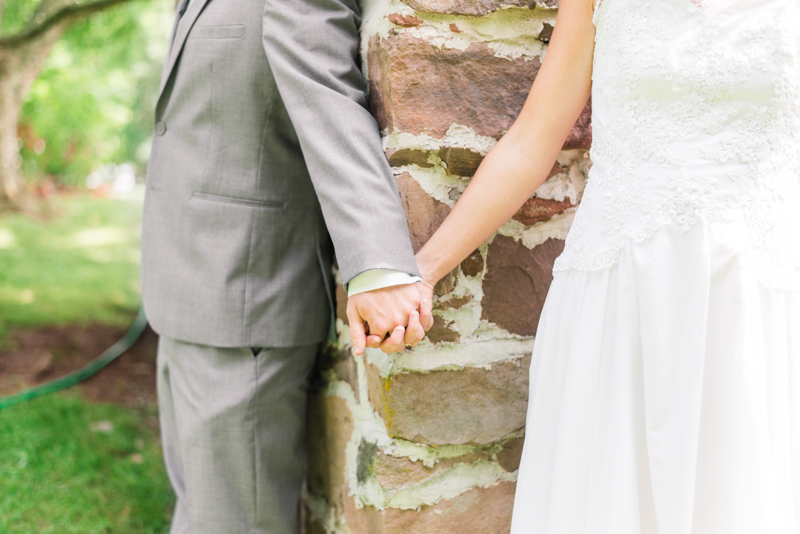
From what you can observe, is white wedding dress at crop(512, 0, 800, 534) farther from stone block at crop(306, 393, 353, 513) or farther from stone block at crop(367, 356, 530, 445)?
stone block at crop(306, 393, 353, 513)

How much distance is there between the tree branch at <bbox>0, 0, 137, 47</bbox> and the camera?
3.66 meters

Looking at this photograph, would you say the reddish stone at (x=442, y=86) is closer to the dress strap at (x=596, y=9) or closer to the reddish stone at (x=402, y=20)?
the reddish stone at (x=402, y=20)

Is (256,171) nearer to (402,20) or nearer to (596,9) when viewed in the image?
(402,20)

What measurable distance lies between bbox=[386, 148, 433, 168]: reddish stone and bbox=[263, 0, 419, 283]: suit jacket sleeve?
43mm

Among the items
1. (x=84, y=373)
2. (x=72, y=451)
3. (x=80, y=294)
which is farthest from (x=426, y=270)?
(x=80, y=294)

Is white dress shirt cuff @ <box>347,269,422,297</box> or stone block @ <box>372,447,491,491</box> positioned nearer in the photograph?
white dress shirt cuff @ <box>347,269,422,297</box>

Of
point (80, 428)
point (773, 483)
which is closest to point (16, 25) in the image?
point (80, 428)

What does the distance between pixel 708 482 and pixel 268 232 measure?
96 cm

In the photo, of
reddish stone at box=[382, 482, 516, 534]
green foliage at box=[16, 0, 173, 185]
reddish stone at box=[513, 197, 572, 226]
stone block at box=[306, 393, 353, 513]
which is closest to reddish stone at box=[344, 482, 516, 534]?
reddish stone at box=[382, 482, 516, 534]

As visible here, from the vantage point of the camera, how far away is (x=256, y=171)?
1.26 m

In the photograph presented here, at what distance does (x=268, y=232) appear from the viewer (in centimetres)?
129

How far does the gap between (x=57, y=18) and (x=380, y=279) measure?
3807 mm

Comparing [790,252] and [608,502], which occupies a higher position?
[790,252]

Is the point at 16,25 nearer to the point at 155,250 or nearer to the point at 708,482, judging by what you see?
the point at 155,250
